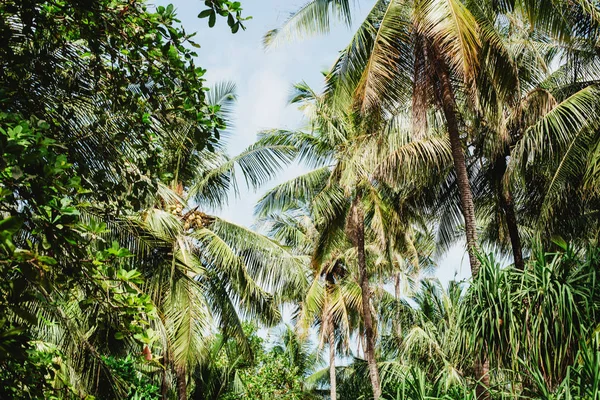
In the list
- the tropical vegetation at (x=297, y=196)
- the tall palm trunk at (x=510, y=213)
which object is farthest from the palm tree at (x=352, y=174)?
the tall palm trunk at (x=510, y=213)

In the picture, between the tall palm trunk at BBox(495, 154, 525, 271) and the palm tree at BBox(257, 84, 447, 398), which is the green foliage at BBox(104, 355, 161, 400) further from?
the tall palm trunk at BBox(495, 154, 525, 271)

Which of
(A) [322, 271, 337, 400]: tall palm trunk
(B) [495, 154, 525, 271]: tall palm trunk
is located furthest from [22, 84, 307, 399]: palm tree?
(A) [322, 271, 337, 400]: tall palm trunk

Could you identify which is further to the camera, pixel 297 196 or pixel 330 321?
pixel 330 321

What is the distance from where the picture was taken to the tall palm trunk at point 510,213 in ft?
45.3

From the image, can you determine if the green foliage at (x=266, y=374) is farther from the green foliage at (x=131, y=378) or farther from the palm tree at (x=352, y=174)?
the green foliage at (x=131, y=378)

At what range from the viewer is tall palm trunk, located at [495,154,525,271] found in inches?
543

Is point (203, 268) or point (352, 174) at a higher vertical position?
point (352, 174)

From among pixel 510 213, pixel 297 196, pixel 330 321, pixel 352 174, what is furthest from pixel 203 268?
pixel 330 321

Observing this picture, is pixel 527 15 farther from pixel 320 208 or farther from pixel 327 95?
pixel 320 208

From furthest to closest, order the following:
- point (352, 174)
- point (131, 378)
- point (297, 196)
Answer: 1. point (297, 196)
2. point (352, 174)
3. point (131, 378)

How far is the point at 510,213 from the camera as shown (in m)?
14.4

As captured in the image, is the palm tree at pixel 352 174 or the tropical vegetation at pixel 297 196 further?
the palm tree at pixel 352 174

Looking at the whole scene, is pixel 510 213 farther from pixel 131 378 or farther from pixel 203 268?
pixel 131 378

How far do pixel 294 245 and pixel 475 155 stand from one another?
31.6ft
